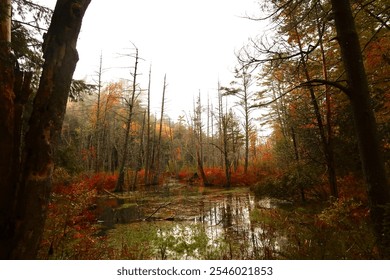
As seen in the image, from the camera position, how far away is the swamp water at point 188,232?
5281mm

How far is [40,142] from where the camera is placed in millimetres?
2514

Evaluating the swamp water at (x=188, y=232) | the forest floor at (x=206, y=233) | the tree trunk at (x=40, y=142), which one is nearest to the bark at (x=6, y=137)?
the tree trunk at (x=40, y=142)

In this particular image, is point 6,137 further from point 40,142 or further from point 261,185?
point 261,185

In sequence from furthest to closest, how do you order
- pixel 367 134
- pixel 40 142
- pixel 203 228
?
pixel 203 228 < pixel 367 134 < pixel 40 142

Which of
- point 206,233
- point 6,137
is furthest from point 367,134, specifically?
point 206,233

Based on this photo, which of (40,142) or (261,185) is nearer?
(40,142)

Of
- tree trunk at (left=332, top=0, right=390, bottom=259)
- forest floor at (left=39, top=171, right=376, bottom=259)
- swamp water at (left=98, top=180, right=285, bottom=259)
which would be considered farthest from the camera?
swamp water at (left=98, top=180, right=285, bottom=259)

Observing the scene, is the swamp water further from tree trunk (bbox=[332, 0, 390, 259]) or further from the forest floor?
tree trunk (bbox=[332, 0, 390, 259])

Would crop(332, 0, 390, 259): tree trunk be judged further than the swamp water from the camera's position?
No

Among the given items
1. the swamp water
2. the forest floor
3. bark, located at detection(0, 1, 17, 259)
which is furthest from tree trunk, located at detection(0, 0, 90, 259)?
the swamp water

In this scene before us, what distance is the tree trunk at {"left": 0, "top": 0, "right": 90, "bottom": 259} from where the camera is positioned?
2.38 meters

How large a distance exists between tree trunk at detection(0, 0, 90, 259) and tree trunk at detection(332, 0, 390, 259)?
3496 millimetres

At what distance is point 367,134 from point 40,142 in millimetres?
3930
